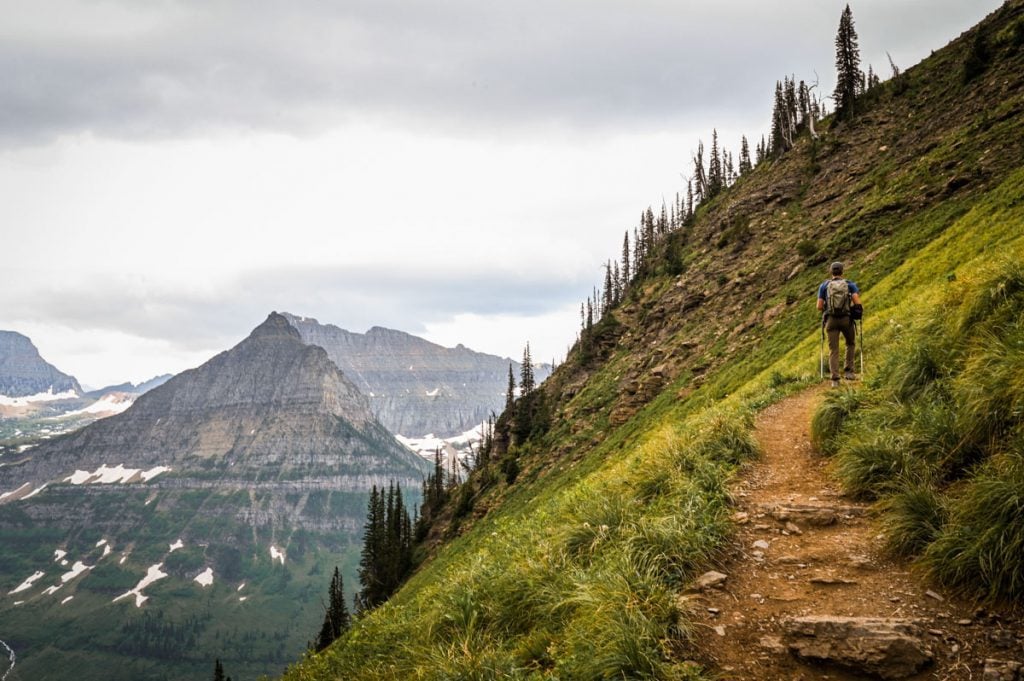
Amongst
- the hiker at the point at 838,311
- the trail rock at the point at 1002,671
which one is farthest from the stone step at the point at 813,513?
the hiker at the point at 838,311

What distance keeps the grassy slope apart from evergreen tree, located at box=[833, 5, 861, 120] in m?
3.14

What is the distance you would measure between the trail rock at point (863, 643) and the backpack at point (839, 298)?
10.4 m

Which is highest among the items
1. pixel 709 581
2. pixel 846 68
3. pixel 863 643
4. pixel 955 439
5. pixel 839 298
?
pixel 846 68

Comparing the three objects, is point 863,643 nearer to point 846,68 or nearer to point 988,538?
point 988,538

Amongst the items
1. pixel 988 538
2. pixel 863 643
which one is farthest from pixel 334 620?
pixel 988 538

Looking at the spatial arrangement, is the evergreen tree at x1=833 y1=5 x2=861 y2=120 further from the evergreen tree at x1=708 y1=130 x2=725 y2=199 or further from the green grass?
the green grass

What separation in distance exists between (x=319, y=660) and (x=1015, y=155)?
4156 centimetres

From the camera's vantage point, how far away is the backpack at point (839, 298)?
552 inches

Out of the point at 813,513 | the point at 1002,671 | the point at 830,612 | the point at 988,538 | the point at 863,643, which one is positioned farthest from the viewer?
the point at 813,513

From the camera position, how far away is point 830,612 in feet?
19.2

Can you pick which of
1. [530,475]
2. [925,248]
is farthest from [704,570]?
[530,475]

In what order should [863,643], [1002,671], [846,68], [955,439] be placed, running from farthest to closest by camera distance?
[846,68], [955,439], [863,643], [1002,671]

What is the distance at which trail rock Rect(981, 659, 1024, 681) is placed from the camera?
4551 mm

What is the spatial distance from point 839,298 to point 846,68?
7023 cm
